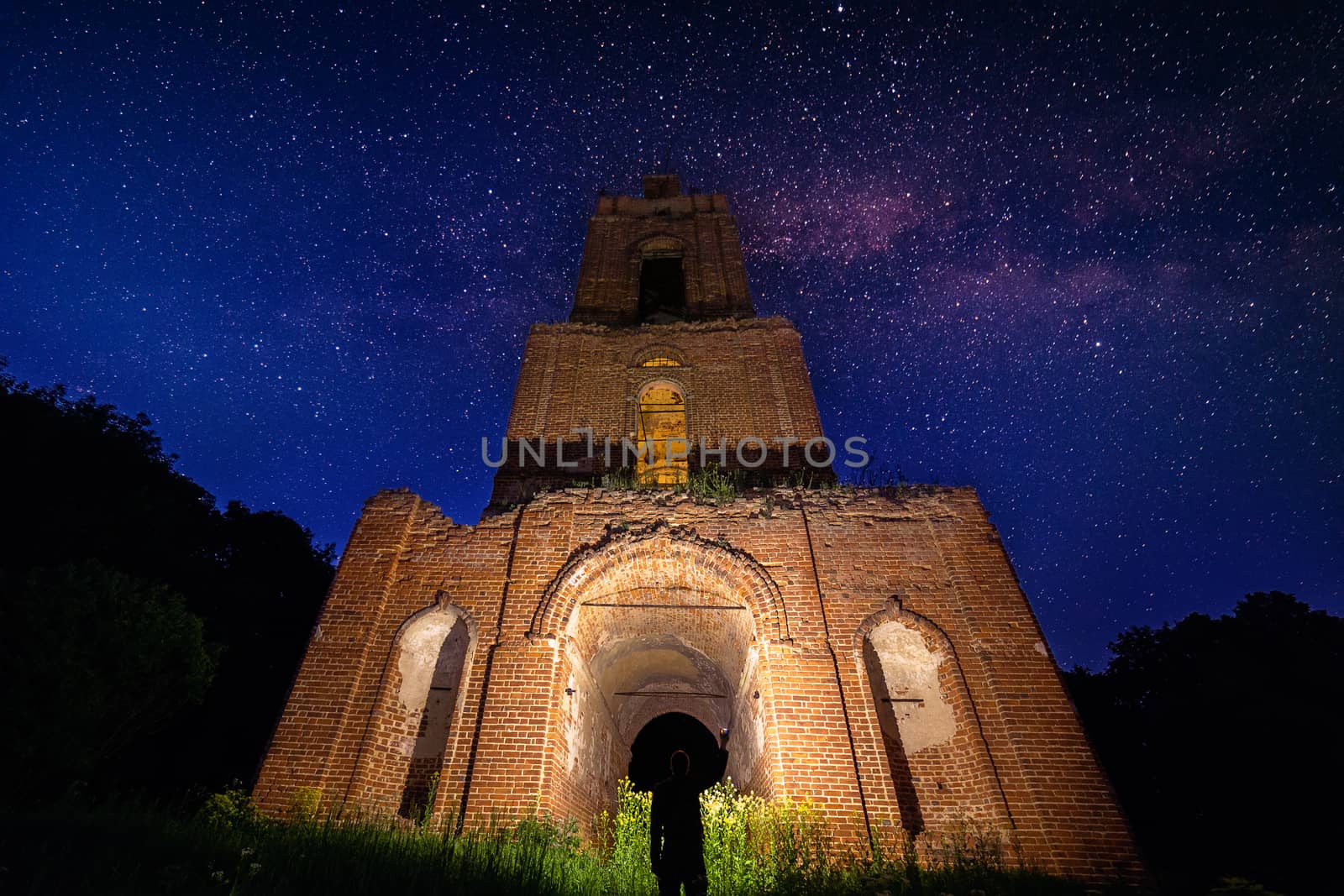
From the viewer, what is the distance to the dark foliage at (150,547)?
13.3m

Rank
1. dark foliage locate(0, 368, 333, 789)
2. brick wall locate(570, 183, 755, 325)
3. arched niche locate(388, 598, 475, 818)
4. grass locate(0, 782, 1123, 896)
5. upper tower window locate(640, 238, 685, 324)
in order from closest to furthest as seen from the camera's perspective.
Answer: grass locate(0, 782, 1123, 896)
arched niche locate(388, 598, 475, 818)
dark foliage locate(0, 368, 333, 789)
brick wall locate(570, 183, 755, 325)
upper tower window locate(640, 238, 685, 324)

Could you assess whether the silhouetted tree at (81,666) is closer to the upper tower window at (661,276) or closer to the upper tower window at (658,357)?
the upper tower window at (658,357)

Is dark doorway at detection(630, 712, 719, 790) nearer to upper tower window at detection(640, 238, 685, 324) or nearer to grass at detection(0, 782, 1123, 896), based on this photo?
grass at detection(0, 782, 1123, 896)

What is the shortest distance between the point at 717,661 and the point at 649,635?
Answer: 4.73 ft

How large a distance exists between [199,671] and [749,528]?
8.10m

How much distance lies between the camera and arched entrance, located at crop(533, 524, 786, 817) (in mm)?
8164

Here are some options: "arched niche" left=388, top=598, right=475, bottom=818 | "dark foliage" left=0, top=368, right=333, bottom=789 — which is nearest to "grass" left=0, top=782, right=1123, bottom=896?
"arched niche" left=388, top=598, right=475, bottom=818

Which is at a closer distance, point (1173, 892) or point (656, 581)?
point (1173, 892)

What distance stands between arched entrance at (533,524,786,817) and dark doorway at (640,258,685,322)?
9725mm

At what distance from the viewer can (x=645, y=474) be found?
1368cm

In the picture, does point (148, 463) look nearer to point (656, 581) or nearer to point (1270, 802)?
point (656, 581)

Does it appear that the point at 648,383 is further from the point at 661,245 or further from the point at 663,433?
the point at 661,245

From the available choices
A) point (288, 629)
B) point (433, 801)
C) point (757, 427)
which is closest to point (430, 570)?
point (433, 801)

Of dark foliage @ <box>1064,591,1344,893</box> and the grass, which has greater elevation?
dark foliage @ <box>1064,591,1344,893</box>
